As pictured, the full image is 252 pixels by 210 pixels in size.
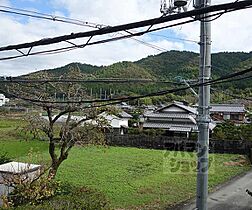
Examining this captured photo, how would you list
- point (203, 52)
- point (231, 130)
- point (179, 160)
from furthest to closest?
point (231, 130) → point (179, 160) → point (203, 52)

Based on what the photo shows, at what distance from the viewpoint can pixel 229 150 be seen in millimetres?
19891

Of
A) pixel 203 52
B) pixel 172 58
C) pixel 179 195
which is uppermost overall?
pixel 172 58

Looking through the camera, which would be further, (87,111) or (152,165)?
(152,165)

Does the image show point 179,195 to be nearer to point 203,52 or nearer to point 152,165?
point 152,165

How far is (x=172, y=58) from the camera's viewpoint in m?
38.4

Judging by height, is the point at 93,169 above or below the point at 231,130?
below

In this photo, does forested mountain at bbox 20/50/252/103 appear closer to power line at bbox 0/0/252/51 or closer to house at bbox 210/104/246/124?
power line at bbox 0/0/252/51

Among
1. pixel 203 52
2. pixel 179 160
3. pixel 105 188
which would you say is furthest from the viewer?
pixel 179 160

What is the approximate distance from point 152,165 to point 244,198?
5.77 meters

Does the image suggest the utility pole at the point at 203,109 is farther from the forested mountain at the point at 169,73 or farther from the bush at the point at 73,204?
the bush at the point at 73,204

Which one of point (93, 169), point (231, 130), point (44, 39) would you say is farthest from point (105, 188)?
point (231, 130)

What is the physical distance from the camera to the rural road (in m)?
9.25

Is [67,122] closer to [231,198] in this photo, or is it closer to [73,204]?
[73,204]

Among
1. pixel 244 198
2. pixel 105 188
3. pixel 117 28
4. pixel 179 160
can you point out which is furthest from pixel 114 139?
pixel 117 28
